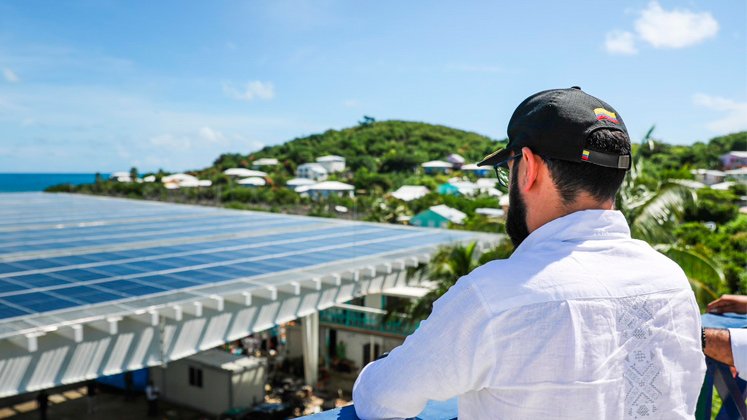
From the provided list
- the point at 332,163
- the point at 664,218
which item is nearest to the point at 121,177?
the point at 332,163

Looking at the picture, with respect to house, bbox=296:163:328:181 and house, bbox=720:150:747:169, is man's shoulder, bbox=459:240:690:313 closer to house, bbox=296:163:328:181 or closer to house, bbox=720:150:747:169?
house, bbox=296:163:328:181

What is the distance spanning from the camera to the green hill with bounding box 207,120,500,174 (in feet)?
216

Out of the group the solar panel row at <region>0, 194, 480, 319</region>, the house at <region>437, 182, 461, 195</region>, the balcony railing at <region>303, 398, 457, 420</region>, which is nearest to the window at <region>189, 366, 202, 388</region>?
the solar panel row at <region>0, 194, 480, 319</region>

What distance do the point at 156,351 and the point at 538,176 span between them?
27.6ft

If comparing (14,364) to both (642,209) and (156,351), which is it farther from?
(642,209)

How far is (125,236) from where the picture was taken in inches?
602

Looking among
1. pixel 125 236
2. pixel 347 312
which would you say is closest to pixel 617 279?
pixel 347 312

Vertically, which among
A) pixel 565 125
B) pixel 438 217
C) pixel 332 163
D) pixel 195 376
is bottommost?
pixel 195 376

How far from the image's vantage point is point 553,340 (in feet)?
2.95

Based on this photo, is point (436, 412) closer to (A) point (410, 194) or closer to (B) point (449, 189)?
(A) point (410, 194)

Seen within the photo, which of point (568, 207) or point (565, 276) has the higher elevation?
point (568, 207)

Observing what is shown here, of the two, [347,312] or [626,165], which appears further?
[347,312]

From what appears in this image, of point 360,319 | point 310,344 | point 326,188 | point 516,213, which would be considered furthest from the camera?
point 326,188

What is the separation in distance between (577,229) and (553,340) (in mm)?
212
